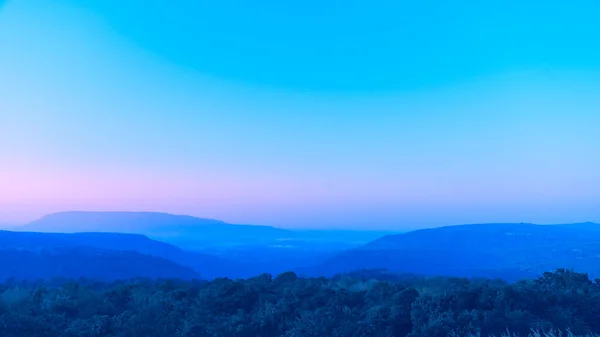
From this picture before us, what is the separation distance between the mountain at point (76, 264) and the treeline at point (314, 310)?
38659 millimetres

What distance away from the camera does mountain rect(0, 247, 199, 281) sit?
2229 inches

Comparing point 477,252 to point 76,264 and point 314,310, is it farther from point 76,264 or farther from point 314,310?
point 314,310

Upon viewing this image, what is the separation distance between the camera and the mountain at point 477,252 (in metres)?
59.0

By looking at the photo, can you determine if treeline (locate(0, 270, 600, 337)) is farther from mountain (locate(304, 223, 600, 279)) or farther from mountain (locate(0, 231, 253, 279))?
mountain (locate(0, 231, 253, 279))

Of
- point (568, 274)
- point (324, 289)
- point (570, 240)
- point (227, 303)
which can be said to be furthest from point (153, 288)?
point (570, 240)

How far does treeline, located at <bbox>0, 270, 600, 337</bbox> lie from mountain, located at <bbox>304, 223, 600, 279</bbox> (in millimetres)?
35896

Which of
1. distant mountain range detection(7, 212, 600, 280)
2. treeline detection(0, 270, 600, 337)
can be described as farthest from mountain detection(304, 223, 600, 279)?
treeline detection(0, 270, 600, 337)

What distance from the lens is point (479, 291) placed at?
1559 cm

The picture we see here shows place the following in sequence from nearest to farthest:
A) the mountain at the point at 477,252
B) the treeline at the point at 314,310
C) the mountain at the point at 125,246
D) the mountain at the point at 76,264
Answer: the treeline at the point at 314,310 < the mountain at the point at 76,264 < the mountain at the point at 477,252 < the mountain at the point at 125,246

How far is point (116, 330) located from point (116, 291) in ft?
13.5

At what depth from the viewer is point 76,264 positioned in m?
59.4

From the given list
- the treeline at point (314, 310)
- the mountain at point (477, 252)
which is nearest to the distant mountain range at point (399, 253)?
the mountain at point (477, 252)

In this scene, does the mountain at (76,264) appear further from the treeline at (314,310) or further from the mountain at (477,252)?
the treeline at (314,310)

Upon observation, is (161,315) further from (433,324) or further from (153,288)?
(433,324)
